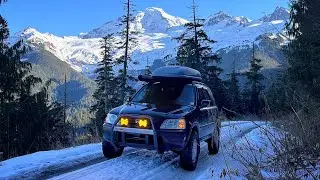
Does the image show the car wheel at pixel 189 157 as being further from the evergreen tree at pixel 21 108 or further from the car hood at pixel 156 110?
the evergreen tree at pixel 21 108

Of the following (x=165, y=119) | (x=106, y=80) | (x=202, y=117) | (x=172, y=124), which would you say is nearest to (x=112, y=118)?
(x=165, y=119)

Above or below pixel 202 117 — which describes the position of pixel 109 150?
below

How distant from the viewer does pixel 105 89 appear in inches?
1781

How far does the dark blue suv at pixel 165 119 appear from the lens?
331 inches

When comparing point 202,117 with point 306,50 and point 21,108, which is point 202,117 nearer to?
point 306,50

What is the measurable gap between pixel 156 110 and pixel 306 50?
10.5m

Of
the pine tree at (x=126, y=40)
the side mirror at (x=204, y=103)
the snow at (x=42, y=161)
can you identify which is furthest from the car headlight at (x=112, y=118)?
the pine tree at (x=126, y=40)

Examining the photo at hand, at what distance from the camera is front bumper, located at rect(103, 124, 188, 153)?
836 cm

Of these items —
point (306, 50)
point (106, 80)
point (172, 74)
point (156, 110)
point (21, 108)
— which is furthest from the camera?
point (106, 80)

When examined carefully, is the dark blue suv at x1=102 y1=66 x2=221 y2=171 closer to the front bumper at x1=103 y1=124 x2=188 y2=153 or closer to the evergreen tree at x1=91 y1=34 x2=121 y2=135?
the front bumper at x1=103 y1=124 x2=188 y2=153

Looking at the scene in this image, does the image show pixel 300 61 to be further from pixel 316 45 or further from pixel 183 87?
pixel 183 87

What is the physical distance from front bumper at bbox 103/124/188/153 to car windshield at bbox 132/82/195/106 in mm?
1467

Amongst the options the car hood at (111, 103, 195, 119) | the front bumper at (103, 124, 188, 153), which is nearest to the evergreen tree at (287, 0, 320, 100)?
the car hood at (111, 103, 195, 119)

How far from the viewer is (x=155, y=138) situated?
27.4 feet
